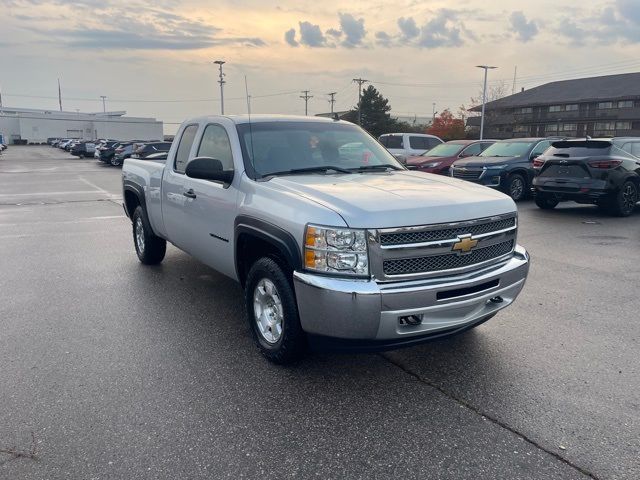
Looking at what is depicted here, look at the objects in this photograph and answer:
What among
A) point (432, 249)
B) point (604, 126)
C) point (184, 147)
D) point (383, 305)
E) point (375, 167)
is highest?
point (604, 126)

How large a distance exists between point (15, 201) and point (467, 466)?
49.9 feet

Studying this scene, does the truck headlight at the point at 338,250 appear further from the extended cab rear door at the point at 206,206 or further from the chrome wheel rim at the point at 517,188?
the chrome wheel rim at the point at 517,188

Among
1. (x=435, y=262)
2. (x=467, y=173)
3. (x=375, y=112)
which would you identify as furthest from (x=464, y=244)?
(x=375, y=112)

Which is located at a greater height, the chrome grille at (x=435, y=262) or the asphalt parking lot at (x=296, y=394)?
the chrome grille at (x=435, y=262)

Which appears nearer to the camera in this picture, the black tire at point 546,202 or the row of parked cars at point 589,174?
the row of parked cars at point 589,174

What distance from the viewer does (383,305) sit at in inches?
129

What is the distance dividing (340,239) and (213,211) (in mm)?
1782

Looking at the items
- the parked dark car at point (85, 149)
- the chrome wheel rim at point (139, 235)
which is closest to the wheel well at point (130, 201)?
the chrome wheel rim at point (139, 235)

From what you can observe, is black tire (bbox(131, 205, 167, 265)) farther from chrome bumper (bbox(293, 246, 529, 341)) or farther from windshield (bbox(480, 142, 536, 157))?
windshield (bbox(480, 142, 536, 157))

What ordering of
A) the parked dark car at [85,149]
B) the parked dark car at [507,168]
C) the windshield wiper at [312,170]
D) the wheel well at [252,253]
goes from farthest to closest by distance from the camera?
the parked dark car at [85,149] < the parked dark car at [507,168] < the windshield wiper at [312,170] < the wheel well at [252,253]

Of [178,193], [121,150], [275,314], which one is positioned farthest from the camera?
[121,150]

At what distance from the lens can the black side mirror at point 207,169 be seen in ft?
14.2

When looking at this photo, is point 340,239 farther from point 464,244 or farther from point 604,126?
point 604,126

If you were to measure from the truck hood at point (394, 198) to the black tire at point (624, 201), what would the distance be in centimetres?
815
